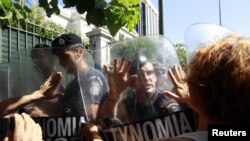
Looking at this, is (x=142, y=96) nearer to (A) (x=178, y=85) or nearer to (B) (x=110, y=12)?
(A) (x=178, y=85)

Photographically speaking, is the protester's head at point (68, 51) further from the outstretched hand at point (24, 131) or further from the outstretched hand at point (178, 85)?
the outstretched hand at point (24, 131)

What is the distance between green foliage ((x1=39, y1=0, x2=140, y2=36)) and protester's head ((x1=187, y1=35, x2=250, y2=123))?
67.0 inches

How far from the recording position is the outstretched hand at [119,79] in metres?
2.31

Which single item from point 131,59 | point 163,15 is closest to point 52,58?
point 131,59

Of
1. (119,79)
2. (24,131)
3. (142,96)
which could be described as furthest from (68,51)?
(24,131)

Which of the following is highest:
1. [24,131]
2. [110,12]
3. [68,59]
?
[110,12]

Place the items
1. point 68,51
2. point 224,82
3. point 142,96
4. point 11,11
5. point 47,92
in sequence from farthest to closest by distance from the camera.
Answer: point 11,11
point 68,51
point 47,92
point 142,96
point 224,82

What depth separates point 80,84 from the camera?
103 inches

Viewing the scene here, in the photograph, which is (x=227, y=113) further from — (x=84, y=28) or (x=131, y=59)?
(x=84, y=28)

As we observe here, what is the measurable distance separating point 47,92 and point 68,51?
28cm

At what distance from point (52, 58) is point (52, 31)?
10203 mm

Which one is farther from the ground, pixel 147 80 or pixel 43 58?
pixel 43 58

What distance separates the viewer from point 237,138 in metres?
1.50

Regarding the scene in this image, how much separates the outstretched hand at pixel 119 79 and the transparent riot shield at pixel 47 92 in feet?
0.94
